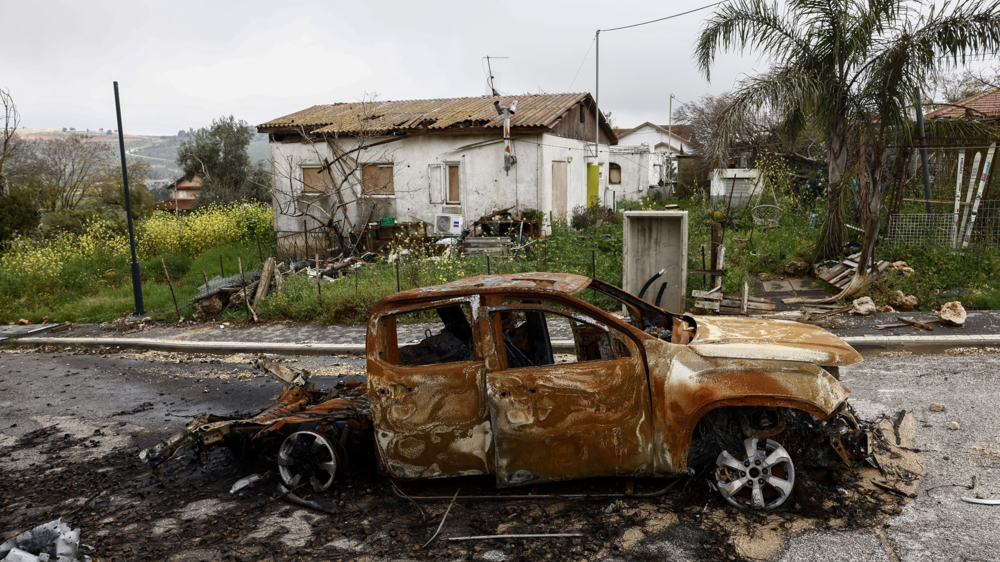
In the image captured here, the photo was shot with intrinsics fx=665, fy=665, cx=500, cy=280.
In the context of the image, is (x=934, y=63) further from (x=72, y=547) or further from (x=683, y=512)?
(x=72, y=547)

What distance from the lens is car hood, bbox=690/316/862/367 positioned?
169 inches

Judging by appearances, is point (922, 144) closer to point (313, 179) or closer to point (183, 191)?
point (313, 179)

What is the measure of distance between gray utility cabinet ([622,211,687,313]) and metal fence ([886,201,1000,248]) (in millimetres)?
4211

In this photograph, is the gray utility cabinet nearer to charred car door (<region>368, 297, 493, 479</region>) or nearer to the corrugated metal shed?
charred car door (<region>368, 297, 493, 479</region>)

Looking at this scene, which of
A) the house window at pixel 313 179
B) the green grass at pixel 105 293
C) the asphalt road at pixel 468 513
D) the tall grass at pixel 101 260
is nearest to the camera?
the asphalt road at pixel 468 513

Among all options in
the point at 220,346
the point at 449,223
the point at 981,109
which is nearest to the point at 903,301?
the point at 981,109

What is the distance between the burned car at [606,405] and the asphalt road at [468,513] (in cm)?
26

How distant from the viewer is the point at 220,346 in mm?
10594

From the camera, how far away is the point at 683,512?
438 cm

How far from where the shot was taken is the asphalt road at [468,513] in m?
4.00

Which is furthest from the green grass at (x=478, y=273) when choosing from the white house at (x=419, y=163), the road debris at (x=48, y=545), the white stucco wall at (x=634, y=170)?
the white stucco wall at (x=634, y=170)

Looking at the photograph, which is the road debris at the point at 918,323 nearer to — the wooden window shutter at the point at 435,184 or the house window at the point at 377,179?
the wooden window shutter at the point at 435,184

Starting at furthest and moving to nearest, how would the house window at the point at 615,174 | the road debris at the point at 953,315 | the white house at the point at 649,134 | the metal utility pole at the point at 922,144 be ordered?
the white house at the point at 649,134, the house window at the point at 615,174, the metal utility pole at the point at 922,144, the road debris at the point at 953,315

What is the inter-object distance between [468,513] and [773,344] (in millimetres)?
2371
